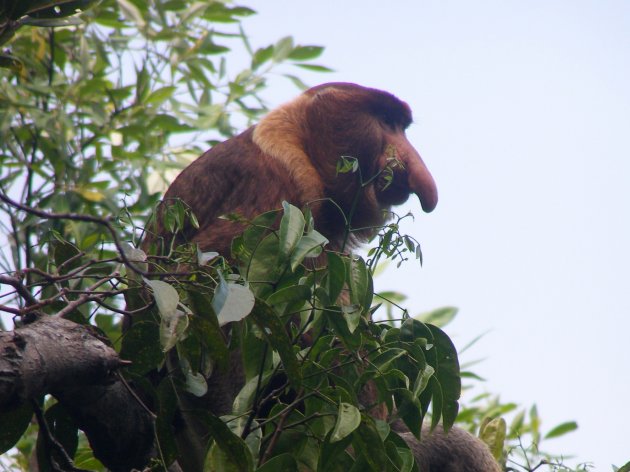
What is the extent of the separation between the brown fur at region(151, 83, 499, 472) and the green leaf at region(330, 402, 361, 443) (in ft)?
4.46

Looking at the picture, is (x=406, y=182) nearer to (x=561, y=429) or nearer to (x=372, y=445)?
(x=561, y=429)

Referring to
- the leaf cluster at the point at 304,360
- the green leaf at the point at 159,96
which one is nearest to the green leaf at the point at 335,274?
the leaf cluster at the point at 304,360

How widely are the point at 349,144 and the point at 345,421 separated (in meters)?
2.31

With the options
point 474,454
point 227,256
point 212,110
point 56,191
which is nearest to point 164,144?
point 212,110

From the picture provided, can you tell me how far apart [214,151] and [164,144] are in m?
1.84

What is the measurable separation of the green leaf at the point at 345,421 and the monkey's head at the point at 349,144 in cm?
180

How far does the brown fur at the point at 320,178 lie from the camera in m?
3.28

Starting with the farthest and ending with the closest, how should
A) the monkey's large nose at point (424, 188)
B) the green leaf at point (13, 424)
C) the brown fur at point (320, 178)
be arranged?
1. the monkey's large nose at point (424, 188)
2. the brown fur at point (320, 178)
3. the green leaf at point (13, 424)

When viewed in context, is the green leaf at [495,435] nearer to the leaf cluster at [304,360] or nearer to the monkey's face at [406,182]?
the monkey's face at [406,182]

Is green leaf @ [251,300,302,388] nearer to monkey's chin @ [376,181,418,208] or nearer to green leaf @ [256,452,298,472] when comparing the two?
green leaf @ [256,452,298,472]

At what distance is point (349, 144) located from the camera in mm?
3990

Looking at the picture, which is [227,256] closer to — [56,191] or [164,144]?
[56,191]

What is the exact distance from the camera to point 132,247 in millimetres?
2104

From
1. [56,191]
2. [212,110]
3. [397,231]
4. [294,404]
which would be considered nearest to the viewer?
[294,404]
